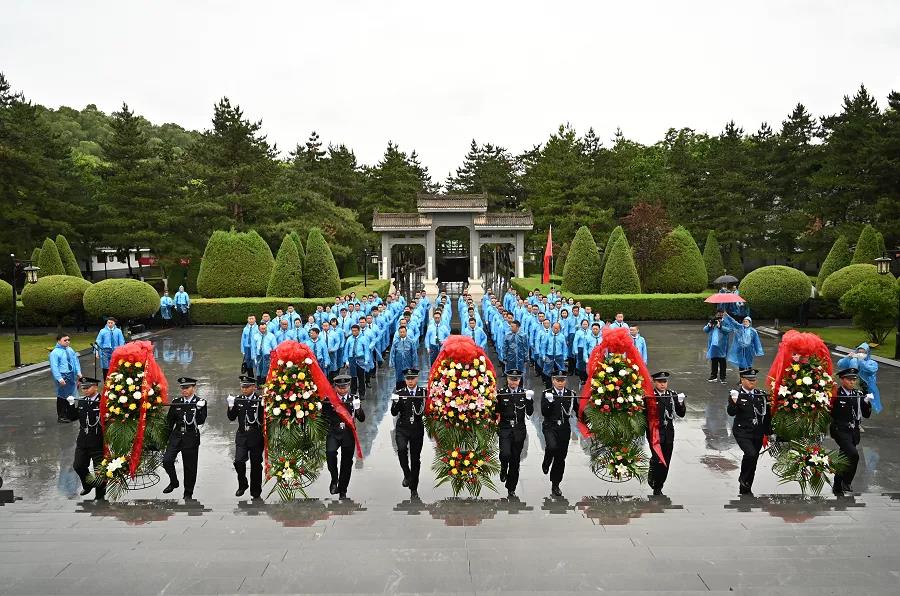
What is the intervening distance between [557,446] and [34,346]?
19.8 meters

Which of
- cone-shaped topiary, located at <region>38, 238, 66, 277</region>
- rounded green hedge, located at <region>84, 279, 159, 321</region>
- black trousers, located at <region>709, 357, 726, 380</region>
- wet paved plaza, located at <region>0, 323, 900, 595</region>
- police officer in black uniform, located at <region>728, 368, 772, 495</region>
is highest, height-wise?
cone-shaped topiary, located at <region>38, 238, 66, 277</region>

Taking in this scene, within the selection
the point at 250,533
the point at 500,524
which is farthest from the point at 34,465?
the point at 500,524

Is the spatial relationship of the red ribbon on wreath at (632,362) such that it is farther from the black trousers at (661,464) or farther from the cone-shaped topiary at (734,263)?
the cone-shaped topiary at (734,263)

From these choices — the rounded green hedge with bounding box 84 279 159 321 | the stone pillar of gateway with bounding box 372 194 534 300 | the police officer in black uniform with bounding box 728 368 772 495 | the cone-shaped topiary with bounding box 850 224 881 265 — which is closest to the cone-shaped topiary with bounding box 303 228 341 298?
the rounded green hedge with bounding box 84 279 159 321

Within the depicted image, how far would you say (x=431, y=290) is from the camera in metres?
38.8

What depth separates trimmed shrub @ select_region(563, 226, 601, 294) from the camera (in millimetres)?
28688

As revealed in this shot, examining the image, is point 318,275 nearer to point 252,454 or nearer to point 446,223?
point 446,223

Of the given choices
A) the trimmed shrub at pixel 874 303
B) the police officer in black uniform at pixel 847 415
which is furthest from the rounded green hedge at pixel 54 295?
the trimmed shrub at pixel 874 303

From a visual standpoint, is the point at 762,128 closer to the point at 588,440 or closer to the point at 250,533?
the point at 588,440

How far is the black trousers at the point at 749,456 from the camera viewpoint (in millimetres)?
7598

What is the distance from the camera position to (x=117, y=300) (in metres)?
22.5

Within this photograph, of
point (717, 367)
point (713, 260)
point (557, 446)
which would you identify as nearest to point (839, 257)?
point (713, 260)

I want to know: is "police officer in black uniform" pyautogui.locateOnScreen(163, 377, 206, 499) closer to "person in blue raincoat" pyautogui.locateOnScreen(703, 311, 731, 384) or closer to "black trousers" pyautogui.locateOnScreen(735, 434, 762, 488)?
"black trousers" pyautogui.locateOnScreen(735, 434, 762, 488)

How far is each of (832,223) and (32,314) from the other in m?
35.9
